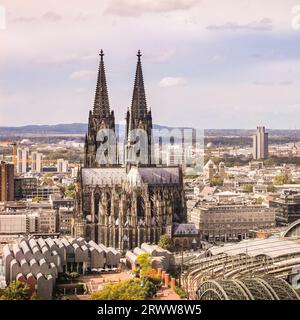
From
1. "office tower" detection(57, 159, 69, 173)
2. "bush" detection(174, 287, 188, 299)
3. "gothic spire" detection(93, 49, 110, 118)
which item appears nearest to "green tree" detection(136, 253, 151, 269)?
"bush" detection(174, 287, 188, 299)

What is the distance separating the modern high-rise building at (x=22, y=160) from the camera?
19391mm

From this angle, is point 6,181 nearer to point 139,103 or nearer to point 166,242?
point 139,103

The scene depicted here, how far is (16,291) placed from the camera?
963cm

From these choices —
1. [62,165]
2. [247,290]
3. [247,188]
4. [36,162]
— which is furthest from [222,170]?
[247,290]

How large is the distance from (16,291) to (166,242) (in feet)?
17.8

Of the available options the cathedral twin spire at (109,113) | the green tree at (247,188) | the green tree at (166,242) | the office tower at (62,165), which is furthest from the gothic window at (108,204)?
the green tree at (247,188)

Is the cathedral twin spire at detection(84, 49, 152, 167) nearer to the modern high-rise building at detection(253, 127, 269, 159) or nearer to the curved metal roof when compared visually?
Answer: the modern high-rise building at detection(253, 127, 269, 159)

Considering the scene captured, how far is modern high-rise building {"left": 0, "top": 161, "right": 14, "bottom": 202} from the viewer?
20375 millimetres

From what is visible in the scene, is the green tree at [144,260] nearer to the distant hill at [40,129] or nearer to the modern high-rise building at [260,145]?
the distant hill at [40,129]

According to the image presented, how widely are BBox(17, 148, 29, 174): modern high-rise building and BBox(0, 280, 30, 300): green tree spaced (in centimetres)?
863

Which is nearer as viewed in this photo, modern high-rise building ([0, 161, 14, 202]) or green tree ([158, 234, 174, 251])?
green tree ([158, 234, 174, 251])

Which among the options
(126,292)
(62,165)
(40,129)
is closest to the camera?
(126,292)

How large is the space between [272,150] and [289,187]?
1624 millimetres
